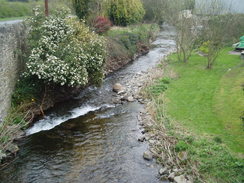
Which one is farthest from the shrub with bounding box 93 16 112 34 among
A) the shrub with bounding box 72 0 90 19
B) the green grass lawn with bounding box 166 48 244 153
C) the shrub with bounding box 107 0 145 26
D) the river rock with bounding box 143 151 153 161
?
the river rock with bounding box 143 151 153 161

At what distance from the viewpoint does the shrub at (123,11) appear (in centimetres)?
4250

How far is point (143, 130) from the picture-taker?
15336 millimetres

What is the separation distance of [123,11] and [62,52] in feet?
90.8

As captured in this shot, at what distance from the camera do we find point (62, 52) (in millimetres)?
17297

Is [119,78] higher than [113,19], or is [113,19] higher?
[113,19]

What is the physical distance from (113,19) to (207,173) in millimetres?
36882

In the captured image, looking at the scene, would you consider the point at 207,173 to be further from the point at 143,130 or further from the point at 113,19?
the point at 113,19

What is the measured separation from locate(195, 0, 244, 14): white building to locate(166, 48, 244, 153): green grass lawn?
5284 millimetres

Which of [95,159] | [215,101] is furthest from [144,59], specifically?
[95,159]

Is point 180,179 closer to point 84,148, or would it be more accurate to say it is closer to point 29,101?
point 84,148

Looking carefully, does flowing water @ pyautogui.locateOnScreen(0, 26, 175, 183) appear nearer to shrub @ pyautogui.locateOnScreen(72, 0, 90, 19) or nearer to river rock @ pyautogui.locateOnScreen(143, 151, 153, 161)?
river rock @ pyautogui.locateOnScreen(143, 151, 153, 161)

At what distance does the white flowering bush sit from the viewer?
16359 mm

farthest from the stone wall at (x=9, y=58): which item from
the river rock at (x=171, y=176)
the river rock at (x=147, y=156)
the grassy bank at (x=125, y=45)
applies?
the grassy bank at (x=125, y=45)

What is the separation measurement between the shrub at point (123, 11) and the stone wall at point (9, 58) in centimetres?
2650
